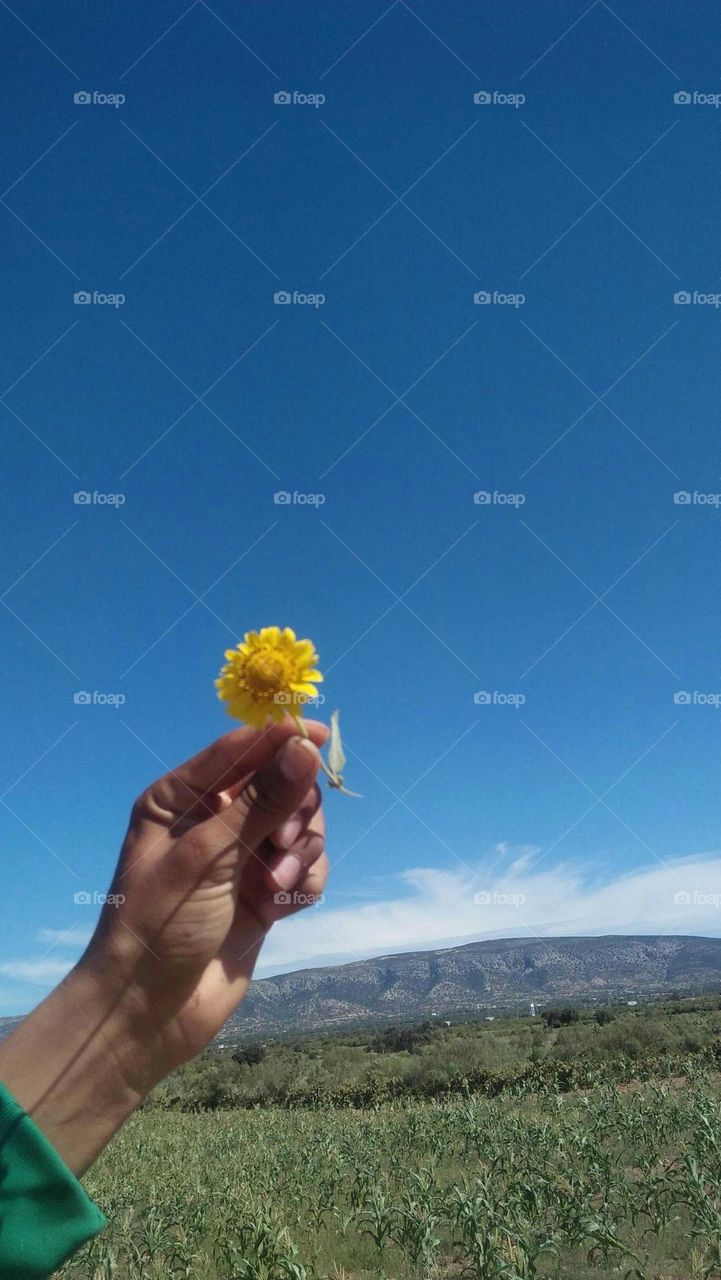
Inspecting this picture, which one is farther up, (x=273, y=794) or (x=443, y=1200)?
(x=273, y=794)

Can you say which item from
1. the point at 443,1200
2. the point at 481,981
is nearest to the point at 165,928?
the point at 443,1200

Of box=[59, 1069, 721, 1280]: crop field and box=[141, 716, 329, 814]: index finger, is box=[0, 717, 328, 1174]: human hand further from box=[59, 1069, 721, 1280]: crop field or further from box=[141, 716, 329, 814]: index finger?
box=[59, 1069, 721, 1280]: crop field

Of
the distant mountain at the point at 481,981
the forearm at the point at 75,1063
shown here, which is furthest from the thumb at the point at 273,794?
the distant mountain at the point at 481,981

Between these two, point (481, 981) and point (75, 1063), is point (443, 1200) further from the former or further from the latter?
point (481, 981)

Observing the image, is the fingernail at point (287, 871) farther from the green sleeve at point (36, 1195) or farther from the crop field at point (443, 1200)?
the crop field at point (443, 1200)

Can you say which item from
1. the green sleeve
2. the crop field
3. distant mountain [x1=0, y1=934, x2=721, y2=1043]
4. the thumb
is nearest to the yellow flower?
the thumb

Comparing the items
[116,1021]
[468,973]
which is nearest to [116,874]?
[116,1021]
